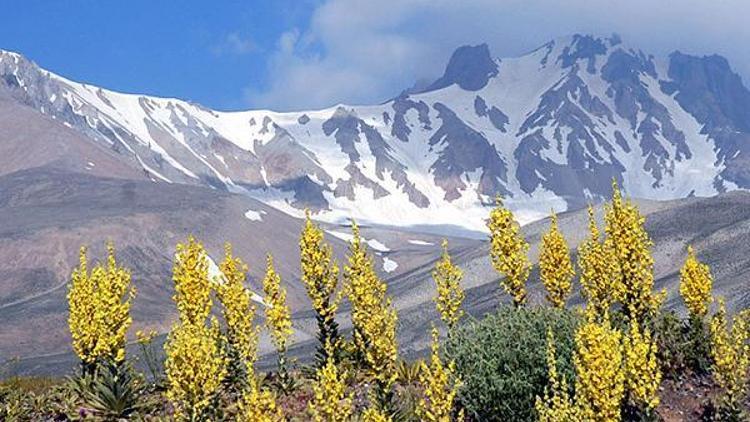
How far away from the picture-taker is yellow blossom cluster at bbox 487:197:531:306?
23797mm

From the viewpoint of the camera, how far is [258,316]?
10231 cm

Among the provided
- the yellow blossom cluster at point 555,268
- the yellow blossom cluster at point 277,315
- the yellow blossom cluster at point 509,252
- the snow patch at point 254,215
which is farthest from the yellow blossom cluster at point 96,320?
the snow patch at point 254,215

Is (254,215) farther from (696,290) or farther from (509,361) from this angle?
(509,361)

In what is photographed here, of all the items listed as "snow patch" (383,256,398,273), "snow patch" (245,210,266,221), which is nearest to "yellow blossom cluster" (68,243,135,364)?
"snow patch" (245,210,266,221)

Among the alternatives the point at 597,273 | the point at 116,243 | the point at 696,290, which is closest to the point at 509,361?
the point at 597,273

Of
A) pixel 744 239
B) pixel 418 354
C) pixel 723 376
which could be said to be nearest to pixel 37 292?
pixel 418 354

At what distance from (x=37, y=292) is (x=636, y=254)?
361 feet

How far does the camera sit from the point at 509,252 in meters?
24.1

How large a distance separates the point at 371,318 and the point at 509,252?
7035 mm

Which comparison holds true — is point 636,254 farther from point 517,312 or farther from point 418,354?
point 418,354

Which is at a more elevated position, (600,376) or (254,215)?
(254,215)

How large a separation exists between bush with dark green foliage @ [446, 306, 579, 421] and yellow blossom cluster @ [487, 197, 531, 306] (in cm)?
231

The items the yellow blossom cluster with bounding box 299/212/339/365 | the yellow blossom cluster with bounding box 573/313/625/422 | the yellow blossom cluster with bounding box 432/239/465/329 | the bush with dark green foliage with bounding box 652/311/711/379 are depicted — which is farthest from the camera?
the bush with dark green foliage with bounding box 652/311/711/379

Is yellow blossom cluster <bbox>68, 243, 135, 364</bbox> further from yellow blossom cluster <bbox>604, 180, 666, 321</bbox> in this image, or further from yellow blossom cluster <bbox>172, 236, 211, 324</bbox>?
yellow blossom cluster <bbox>604, 180, 666, 321</bbox>
